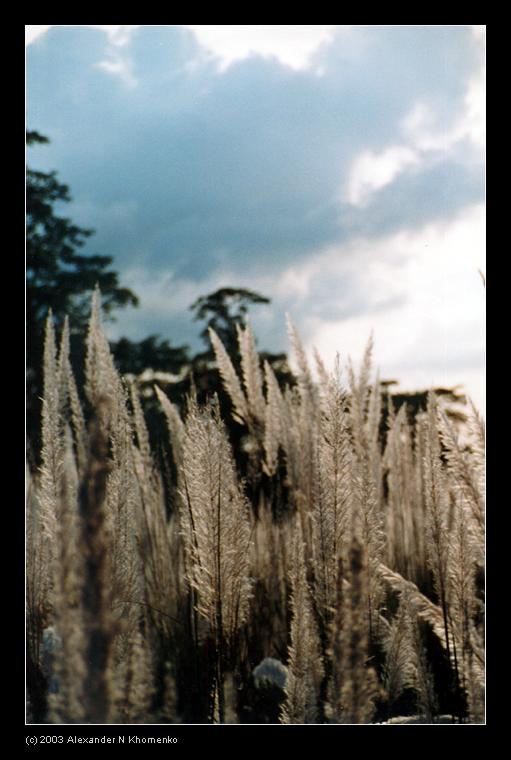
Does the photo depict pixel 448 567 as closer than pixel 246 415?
Yes

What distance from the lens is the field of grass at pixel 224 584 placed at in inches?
37.4

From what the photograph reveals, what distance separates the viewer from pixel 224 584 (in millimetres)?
1435

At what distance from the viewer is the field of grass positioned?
0.95 metres

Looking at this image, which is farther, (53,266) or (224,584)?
(53,266)

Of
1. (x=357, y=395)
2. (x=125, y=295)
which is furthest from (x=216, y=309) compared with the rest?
(x=357, y=395)

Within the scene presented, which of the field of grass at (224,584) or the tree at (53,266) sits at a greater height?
the tree at (53,266)

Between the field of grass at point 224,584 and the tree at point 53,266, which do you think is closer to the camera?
the field of grass at point 224,584
